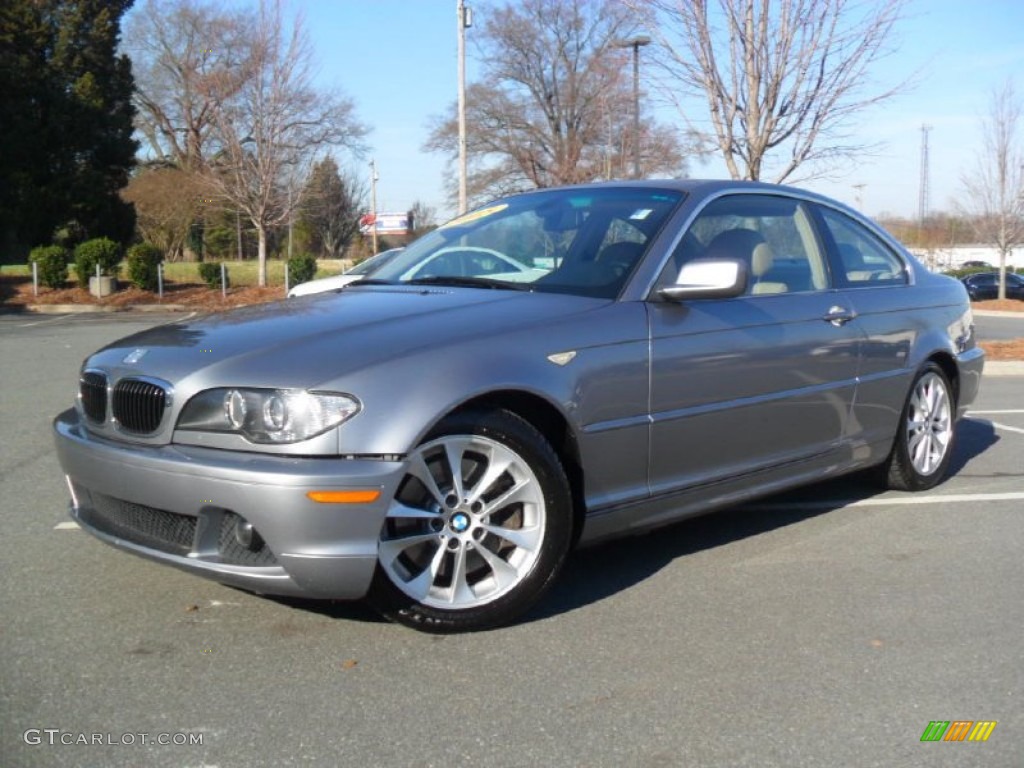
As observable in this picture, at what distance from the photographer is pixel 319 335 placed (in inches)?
140

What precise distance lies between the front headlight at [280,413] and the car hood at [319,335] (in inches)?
1.5

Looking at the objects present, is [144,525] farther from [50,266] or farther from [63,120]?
[63,120]

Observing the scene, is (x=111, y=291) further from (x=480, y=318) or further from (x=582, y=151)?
(x=480, y=318)

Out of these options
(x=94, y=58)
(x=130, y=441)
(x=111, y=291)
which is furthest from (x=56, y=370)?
(x=94, y=58)

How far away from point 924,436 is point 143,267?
2562 centimetres

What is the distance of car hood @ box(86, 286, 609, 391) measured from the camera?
3344 millimetres

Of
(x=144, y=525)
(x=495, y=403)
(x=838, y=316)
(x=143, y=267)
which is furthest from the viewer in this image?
(x=143, y=267)

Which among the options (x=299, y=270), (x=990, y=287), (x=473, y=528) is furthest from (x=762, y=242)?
(x=990, y=287)

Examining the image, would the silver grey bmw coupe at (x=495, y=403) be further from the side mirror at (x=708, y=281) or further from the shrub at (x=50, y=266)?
the shrub at (x=50, y=266)

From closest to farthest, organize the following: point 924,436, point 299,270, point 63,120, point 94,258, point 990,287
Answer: point 924,436
point 94,258
point 299,270
point 63,120
point 990,287

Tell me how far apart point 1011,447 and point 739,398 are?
3.71 metres

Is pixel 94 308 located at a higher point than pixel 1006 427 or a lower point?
higher

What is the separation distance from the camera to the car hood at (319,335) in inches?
132

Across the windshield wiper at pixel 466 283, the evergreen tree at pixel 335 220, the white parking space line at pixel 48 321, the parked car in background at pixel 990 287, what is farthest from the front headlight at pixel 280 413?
the evergreen tree at pixel 335 220
